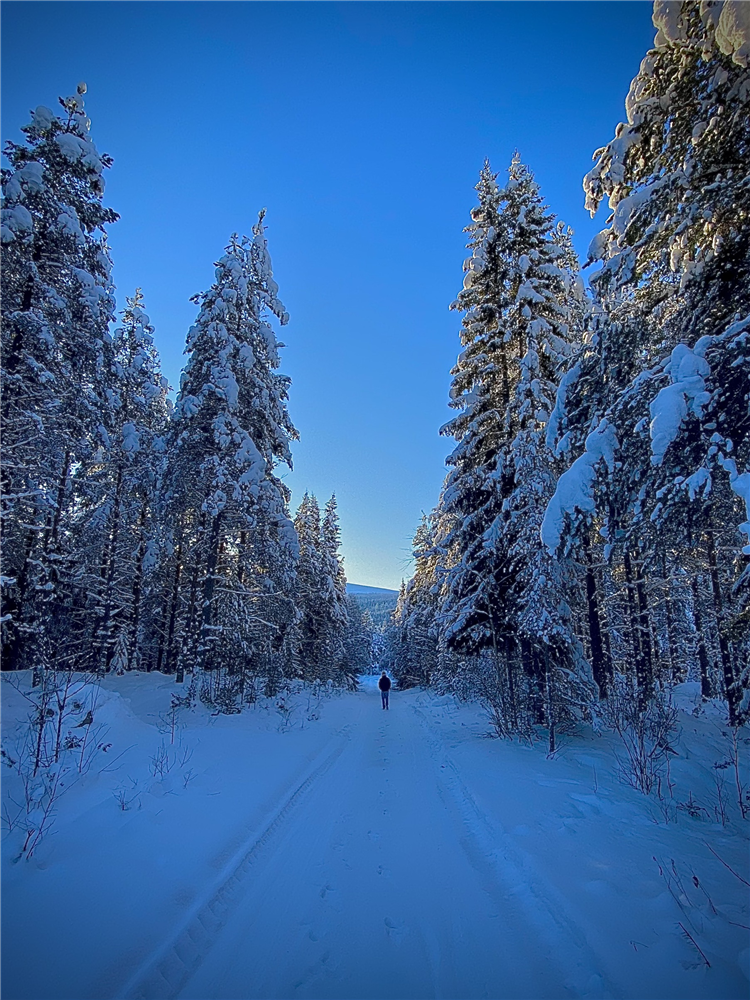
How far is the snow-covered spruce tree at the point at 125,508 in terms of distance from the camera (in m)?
15.8

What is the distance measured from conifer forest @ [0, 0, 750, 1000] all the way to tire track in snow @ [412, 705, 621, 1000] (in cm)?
3

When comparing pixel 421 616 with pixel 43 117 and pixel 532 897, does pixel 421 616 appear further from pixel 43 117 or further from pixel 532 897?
pixel 43 117

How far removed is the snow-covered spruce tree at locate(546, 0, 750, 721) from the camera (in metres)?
4.89

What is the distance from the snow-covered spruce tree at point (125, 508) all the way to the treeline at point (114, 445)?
9cm

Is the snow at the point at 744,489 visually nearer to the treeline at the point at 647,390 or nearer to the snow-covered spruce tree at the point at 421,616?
the treeline at the point at 647,390

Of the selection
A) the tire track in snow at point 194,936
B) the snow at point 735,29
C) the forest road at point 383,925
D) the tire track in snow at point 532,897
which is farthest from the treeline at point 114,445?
the snow at point 735,29

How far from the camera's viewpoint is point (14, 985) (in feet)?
8.77

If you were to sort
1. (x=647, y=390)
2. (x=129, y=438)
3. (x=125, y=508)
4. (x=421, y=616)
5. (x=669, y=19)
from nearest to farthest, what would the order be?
(x=647, y=390)
(x=669, y=19)
(x=129, y=438)
(x=125, y=508)
(x=421, y=616)

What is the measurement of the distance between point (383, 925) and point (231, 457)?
12716 millimetres

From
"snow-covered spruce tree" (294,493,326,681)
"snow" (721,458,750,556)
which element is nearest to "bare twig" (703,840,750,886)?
"snow" (721,458,750,556)

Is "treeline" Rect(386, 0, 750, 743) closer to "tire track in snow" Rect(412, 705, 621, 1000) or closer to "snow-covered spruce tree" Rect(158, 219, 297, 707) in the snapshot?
"tire track in snow" Rect(412, 705, 621, 1000)

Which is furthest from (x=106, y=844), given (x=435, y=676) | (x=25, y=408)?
(x=435, y=676)

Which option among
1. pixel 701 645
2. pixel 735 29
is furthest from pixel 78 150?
pixel 701 645

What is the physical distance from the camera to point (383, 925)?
344 cm
